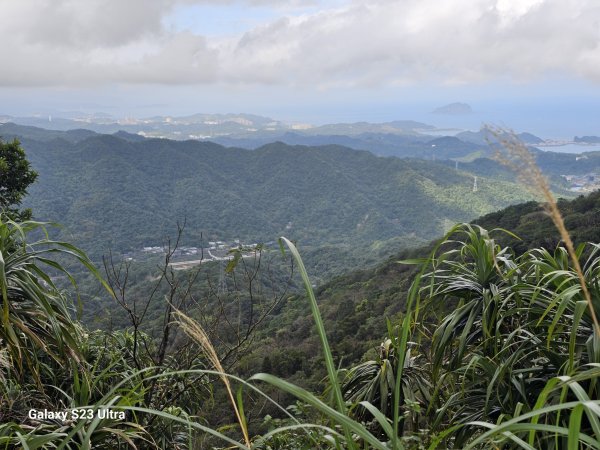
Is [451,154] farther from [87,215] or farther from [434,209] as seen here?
[87,215]

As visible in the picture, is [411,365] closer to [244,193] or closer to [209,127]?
[244,193]

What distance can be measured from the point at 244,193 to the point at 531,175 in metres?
59.5

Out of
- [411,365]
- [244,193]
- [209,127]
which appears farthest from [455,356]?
[209,127]

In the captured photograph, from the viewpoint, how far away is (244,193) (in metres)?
59.6

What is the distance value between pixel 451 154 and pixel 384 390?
9287cm

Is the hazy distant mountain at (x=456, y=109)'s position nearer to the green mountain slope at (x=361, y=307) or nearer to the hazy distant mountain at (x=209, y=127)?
the hazy distant mountain at (x=209, y=127)

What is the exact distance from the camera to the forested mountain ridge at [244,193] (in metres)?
45.4

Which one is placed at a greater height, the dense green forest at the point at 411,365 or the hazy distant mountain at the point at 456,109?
the hazy distant mountain at the point at 456,109

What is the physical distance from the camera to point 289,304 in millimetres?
17062

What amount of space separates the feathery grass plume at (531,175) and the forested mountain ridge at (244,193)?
37671mm

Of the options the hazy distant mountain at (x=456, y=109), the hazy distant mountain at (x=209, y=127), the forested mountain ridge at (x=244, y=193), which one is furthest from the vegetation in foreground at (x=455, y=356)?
the hazy distant mountain at (x=456, y=109)

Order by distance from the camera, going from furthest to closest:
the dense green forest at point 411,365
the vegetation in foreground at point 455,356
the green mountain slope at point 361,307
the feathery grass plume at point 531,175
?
the green mountain slope at point 361,307, the vegetation in foreground at point 455,356, the dense green forest at point 411,365, the feathery grass plume at point 531,175

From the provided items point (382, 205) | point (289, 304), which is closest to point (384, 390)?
point (289, 304)

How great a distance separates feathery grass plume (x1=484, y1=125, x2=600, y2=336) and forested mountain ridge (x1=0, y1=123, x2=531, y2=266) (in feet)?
124
